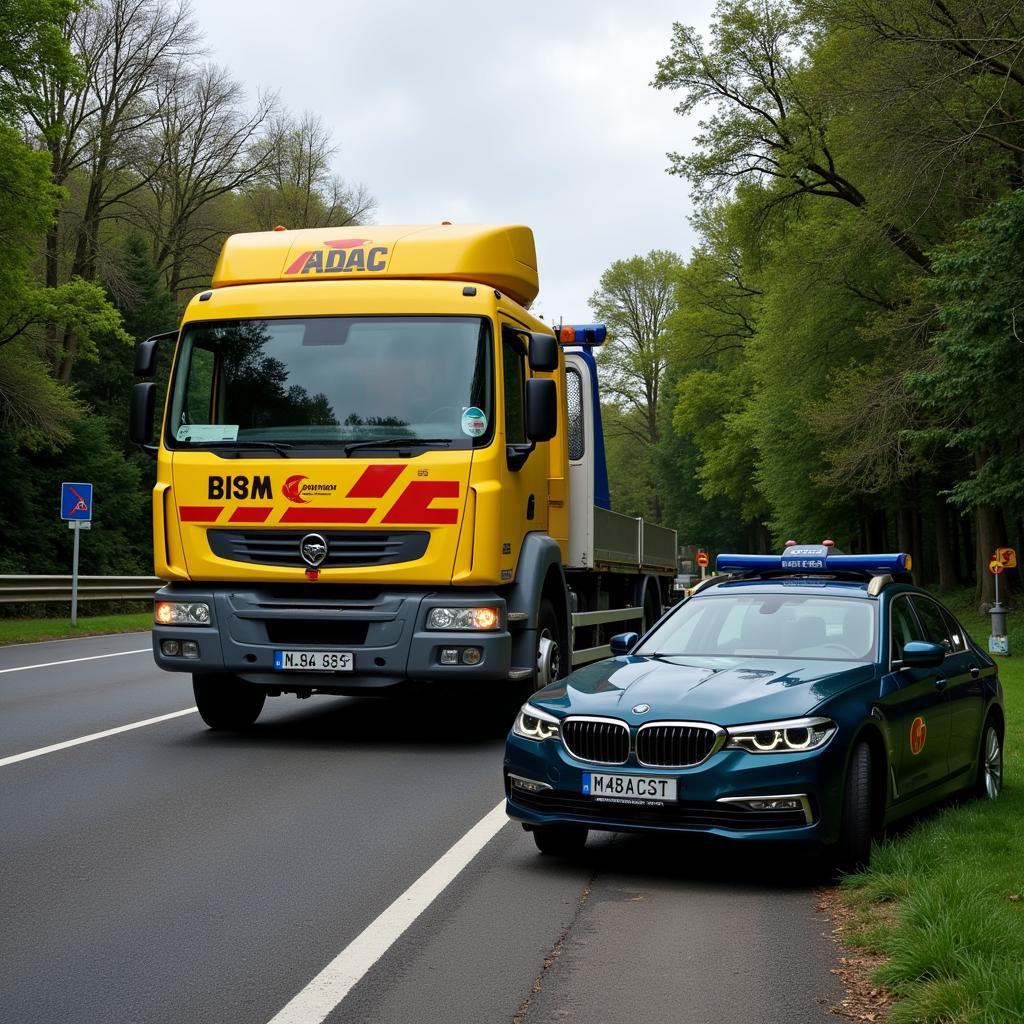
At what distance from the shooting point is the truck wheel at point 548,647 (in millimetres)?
11984

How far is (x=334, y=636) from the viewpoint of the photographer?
36.9ft

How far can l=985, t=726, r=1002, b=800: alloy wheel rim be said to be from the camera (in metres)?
9.19

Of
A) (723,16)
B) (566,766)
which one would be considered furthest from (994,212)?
(566,766)

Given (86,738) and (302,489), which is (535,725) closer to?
(302,489)

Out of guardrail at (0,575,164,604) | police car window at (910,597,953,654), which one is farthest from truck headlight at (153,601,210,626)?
guardrail at (0,575,164,604)

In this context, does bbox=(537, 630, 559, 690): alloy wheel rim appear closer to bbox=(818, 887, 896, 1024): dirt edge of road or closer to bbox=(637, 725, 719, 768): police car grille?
bbox=(637, 725, 719, 768): police car grille

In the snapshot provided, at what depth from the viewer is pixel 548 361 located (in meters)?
10.9

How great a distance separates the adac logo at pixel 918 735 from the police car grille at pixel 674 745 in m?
1.43

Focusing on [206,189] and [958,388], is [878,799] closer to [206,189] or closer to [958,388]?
[958,388]

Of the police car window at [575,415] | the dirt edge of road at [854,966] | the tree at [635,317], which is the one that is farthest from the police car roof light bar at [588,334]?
the tree at [635,317]

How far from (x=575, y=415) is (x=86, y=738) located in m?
5.50

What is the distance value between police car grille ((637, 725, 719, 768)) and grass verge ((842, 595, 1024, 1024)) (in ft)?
2.85

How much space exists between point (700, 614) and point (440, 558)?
281cm

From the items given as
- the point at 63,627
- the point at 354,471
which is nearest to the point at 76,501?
the point at 63,627
